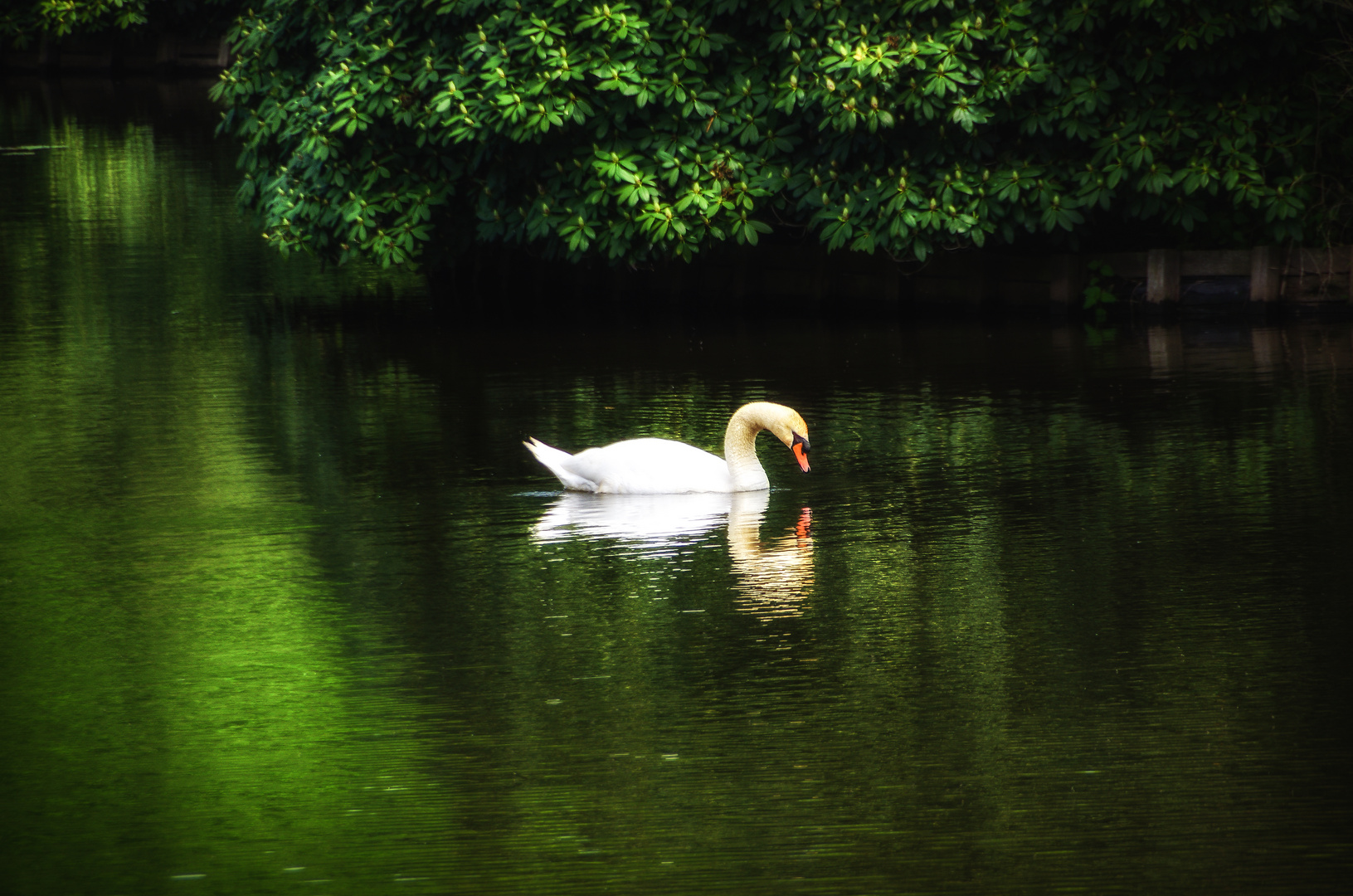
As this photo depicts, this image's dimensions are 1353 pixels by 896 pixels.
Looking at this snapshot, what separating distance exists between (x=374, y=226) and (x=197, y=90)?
137ft

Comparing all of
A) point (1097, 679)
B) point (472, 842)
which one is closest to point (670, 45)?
point (1097, 679)

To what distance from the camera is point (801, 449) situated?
38.5ft

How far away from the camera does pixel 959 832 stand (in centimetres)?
642

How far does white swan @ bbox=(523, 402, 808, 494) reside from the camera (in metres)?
11.5

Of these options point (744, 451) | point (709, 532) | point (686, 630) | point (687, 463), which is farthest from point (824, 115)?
point (686, 630)

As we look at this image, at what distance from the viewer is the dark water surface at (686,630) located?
643 cm

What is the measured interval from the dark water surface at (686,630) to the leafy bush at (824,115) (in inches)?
55.5

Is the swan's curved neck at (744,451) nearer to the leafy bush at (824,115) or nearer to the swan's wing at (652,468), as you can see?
the swan's wing at (652,468)

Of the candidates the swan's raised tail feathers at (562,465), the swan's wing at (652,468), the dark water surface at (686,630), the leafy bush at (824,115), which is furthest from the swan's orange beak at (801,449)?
the leafy bush at (824,115)

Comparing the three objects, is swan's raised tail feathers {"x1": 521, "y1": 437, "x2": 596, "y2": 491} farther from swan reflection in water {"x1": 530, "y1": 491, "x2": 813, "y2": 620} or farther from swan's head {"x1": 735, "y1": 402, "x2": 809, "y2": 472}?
swan's head {"x1": 735, "y1": 402, "x2": 809, "y2": 472}

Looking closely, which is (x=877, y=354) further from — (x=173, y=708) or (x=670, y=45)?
(x=173, y=708)

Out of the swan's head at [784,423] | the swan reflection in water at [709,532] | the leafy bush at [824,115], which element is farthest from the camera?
the leafy bush at [824,115]

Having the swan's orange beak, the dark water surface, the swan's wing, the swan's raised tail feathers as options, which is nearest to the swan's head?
the swan's orange beak

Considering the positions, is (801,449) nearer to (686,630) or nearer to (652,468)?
(652,468)
